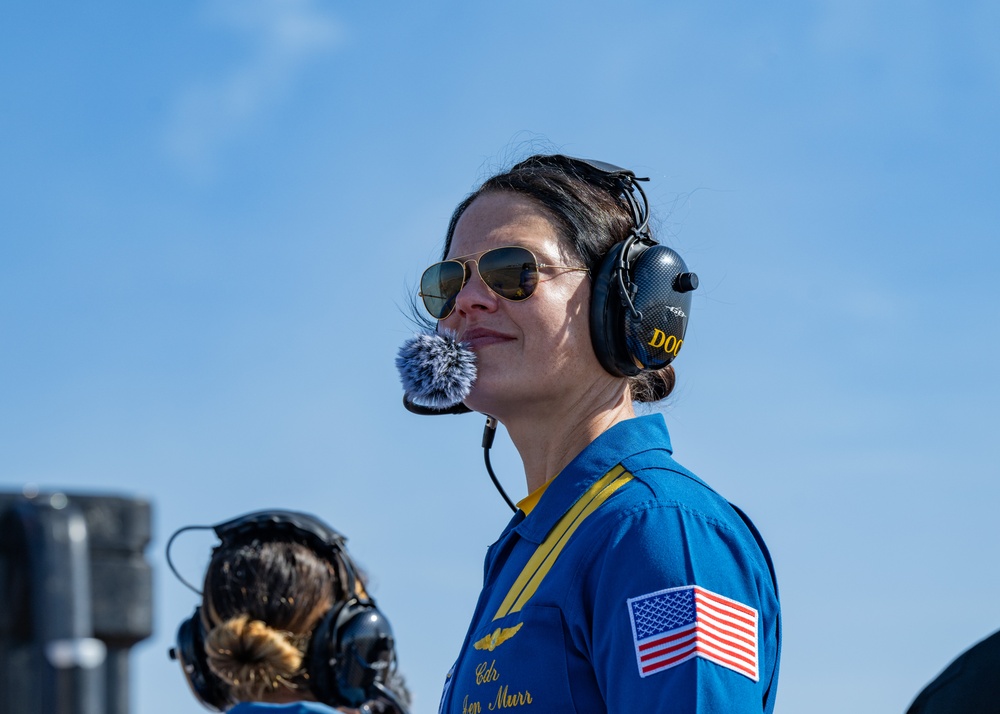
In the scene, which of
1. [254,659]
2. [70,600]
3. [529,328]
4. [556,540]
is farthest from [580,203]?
[70,600]

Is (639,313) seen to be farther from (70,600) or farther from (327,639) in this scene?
(70,600)

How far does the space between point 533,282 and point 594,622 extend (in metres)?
1.00

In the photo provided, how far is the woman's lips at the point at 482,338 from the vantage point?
10.8 ft

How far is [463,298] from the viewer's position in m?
3.39

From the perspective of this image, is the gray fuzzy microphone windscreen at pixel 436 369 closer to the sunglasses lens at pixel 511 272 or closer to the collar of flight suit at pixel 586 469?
the sunglasses lens at pixel 511 272

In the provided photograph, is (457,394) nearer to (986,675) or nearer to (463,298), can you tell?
(463,298)

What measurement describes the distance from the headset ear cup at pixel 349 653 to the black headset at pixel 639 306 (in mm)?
869

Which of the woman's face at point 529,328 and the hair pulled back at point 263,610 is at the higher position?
the woman's face at point 529,328

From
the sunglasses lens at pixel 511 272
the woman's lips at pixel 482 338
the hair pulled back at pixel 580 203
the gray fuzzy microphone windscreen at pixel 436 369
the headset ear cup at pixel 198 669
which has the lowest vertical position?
the headset ear cup at pixel 198 669

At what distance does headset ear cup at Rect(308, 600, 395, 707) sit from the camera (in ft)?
9.07

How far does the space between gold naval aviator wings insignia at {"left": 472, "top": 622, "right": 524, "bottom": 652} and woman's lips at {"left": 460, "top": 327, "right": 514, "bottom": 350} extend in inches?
31.2

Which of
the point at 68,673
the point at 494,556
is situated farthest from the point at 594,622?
the point at 68,673

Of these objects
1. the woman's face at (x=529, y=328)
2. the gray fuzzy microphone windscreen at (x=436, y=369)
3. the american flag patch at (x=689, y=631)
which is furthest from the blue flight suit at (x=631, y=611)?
the gray fuzzy microphone windscreen at (x=436, y=369)

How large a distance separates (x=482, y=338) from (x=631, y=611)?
3.39 feet
